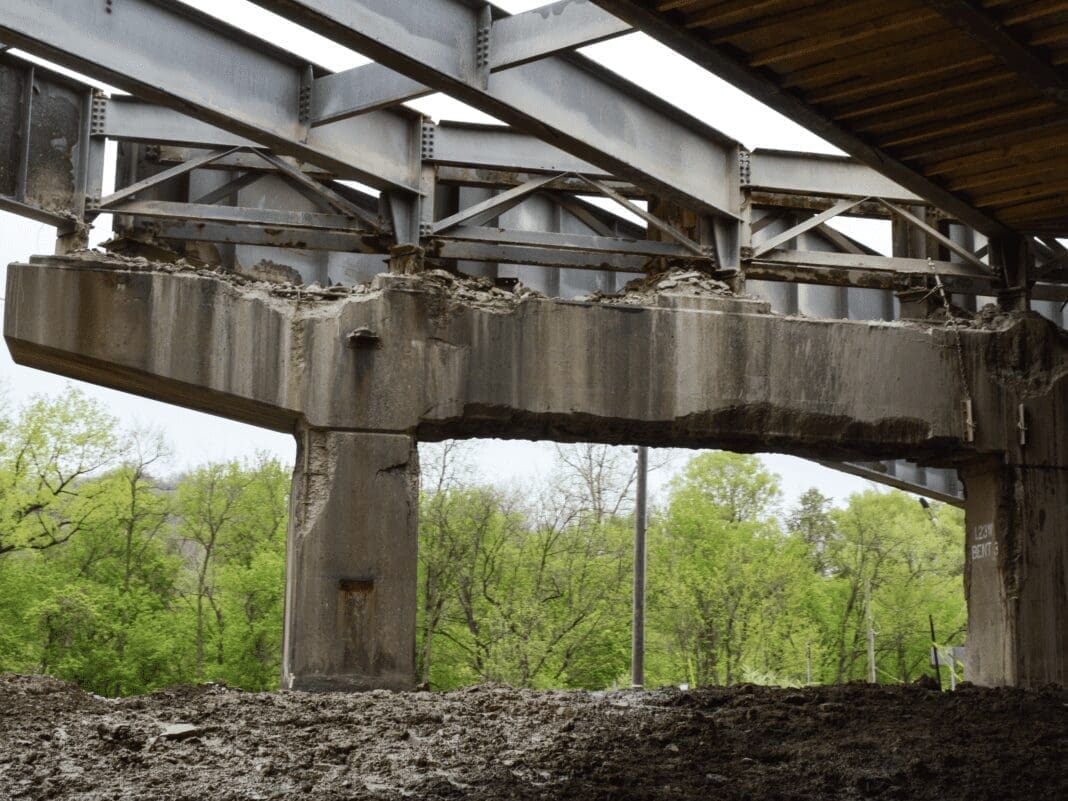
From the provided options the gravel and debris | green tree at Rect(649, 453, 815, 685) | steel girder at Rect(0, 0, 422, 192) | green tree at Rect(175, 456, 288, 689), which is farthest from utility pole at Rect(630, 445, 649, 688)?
green tree at Rect(175, 456, 288, 689)

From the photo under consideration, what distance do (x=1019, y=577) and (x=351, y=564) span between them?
5.77 meters

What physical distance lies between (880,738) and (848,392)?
12.6 feet

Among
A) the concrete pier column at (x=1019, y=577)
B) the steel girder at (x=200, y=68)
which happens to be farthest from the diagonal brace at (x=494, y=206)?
the concrete pier column at (x=1019, y=577)

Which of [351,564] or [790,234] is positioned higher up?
[790,234]

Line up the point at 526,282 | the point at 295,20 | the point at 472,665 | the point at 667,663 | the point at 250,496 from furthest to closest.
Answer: the point at 250,496, the point at 667,663, the point at 472,665, the point at 526,282, the point at 295,20

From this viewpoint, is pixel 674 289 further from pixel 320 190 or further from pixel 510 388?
pixel 320 190

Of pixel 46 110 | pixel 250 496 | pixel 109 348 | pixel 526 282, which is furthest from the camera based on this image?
pixel 250 496

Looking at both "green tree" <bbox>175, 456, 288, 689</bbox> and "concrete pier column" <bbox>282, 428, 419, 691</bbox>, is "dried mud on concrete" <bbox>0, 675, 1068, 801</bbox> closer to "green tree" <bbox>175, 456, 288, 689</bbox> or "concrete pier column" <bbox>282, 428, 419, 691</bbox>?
A: "concrete pier column" <bbox>282, 428, 419, 691</bbox>

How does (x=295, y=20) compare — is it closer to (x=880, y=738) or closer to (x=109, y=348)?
(x=109, y=348)

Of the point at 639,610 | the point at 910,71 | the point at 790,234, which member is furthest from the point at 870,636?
the point at 910,71

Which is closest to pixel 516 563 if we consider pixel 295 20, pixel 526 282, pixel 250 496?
pixel 250 496

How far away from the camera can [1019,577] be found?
1205 cm

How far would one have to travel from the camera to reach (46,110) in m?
12.3

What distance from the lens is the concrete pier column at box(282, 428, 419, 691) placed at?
10.5 metres
